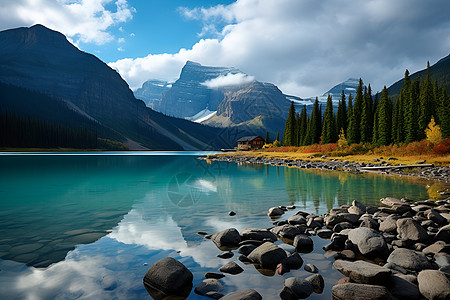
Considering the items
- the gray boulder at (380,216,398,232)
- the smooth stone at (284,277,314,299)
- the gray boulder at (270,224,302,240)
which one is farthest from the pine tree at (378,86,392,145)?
the smooth stone at (284,277,314,299)

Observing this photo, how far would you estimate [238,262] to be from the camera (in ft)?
25.2

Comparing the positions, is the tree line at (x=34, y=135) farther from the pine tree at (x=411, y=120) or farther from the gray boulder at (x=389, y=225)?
the gray boulder at (x=389, y=225)

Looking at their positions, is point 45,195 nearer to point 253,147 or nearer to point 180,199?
point 180,199

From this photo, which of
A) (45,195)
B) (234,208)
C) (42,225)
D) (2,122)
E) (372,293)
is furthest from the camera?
(2,122)

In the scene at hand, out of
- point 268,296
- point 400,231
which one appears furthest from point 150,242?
point 400,231

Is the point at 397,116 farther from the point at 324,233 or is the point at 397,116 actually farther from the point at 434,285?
the point at 434,285

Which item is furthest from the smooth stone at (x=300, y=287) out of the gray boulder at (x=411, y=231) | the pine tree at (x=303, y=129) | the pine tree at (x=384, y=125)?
the pine tree at (x=303, y=129)

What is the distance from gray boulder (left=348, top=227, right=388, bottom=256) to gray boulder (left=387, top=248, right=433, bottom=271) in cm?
49

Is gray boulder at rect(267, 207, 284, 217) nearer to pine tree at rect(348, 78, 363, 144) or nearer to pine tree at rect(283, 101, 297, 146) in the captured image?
pine tree at rect(348, 78, 363, 144)

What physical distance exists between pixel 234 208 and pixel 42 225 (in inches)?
367

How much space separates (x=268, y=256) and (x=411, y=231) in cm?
531

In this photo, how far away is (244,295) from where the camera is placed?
5535mm

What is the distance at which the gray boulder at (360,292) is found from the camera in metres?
5.24

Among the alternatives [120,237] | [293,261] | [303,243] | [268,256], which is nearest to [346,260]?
[303,243]
